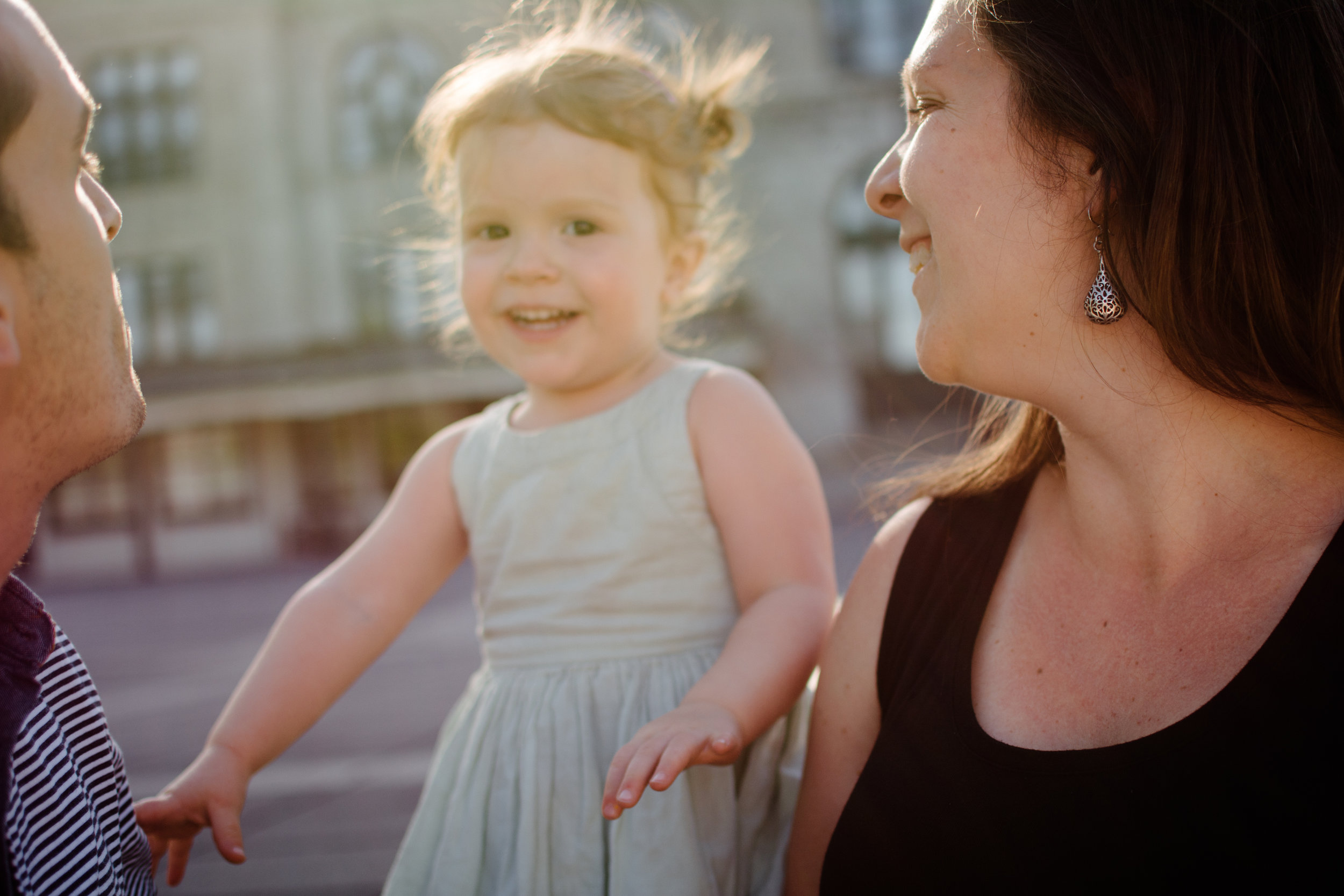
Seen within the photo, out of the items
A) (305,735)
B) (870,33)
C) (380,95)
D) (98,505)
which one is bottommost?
(98,505)

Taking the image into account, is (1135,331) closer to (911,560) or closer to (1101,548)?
(1101,548)

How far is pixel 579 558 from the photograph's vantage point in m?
1.63

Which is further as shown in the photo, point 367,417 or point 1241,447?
point 367,417

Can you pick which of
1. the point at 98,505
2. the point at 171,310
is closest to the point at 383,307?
the point at 171,310

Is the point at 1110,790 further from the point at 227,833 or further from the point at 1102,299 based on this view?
the point at 227,833

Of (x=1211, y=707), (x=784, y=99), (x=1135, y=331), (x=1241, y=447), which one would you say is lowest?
(x=1211, y=707)

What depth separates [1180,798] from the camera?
102cm

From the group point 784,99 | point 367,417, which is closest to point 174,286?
point 367,417

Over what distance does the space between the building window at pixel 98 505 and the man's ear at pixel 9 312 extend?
20.4 meters

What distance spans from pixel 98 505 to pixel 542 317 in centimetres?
2065

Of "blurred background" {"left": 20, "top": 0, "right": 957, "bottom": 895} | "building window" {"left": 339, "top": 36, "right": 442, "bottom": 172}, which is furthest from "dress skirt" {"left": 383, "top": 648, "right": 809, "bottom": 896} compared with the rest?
"building window" {"left": 339, "top": 36, "right": 442, "bottom": 172}

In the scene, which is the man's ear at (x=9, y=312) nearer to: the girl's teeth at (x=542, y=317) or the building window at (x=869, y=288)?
the girl's teeth at (x=542, y=317)

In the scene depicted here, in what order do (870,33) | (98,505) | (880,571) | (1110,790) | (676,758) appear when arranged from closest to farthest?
(1110,790) < (676,758) < (880,571) < (870,33) < (98,505)

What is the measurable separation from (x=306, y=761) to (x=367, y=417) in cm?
1625
